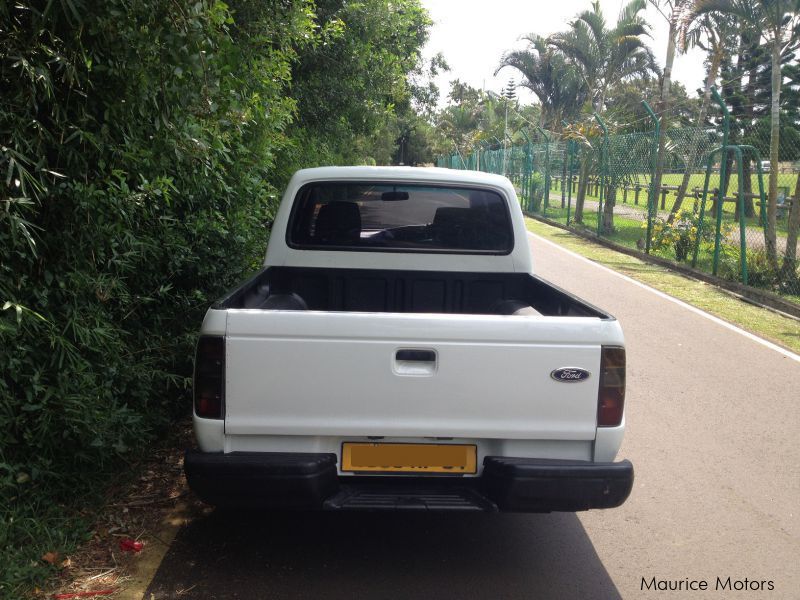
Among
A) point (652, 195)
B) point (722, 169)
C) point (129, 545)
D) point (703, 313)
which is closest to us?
point (129, 545)

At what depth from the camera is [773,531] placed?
14.5 ft

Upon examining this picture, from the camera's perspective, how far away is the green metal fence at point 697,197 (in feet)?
41.7

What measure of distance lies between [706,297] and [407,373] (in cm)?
980

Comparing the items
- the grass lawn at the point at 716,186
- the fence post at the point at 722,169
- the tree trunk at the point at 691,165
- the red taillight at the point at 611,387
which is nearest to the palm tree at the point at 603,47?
the tree trunk at the point at 691,165

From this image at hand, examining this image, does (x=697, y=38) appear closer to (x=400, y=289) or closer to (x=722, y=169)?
(x=722, y=169)

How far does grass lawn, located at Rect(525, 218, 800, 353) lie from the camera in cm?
990

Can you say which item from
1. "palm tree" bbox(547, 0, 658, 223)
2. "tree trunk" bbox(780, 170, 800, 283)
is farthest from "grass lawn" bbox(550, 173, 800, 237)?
"palm tree" bbox(547, 0, 658, 223)

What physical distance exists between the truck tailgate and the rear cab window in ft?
6.30

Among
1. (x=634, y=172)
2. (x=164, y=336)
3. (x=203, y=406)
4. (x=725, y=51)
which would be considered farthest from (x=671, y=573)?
(x=725, y=51)

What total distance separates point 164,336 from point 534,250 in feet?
44.6

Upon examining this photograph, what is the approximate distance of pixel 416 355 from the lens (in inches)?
140

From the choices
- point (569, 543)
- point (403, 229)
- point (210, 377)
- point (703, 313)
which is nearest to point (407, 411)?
point (210, 377)

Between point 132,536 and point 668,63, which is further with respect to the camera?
point 668,63

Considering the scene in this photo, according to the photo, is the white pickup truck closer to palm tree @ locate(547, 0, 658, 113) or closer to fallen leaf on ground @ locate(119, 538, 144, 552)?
fallen leaf on ground @ locate(119, 538, 144, 552)
